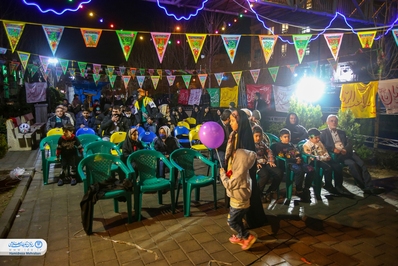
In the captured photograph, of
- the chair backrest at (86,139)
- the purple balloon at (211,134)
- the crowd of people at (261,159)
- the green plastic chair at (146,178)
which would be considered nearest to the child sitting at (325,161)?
the crowd of people at (261,159)

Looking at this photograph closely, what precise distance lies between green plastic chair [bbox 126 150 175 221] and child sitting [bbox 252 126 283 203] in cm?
169

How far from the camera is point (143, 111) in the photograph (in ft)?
32.7

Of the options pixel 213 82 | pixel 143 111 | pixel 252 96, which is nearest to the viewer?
pixel 143 111

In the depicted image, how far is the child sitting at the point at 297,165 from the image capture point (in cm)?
526

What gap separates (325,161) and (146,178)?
3.69 meters

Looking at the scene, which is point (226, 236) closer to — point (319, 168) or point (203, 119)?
point (319, 168)

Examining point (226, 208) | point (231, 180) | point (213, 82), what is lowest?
point (226, 208)

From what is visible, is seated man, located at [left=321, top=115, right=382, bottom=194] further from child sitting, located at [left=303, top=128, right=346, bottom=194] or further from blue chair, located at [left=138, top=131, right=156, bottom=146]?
blue chair, located at [left=138, top=131, right=156, bottom=146]

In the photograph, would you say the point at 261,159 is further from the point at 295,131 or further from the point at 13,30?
the point at 13,30

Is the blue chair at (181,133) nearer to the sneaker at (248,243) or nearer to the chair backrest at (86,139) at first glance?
the chair backrest at (86,139)

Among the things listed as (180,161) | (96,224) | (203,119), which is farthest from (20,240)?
(203,119)

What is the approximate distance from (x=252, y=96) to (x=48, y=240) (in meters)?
11.6

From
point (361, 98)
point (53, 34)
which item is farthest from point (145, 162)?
point (361, 98)

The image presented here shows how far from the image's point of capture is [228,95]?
48.0ft
